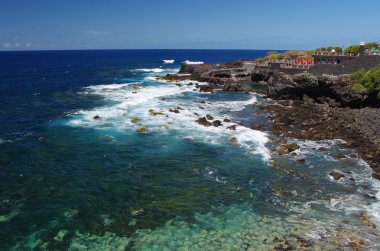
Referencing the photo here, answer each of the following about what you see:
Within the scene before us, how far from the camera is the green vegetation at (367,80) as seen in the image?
52781 mm

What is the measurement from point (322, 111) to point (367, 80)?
27.2 feet

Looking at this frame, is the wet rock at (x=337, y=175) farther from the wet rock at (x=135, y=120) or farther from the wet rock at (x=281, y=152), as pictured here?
the wet rock at (x=135, y=120)

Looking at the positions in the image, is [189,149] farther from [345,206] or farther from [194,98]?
[194,98]

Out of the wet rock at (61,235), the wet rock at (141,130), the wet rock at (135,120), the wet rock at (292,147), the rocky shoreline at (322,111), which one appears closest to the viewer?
the wet rock at (61,235)

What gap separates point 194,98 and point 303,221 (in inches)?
1969

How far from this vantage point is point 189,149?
4044 cm

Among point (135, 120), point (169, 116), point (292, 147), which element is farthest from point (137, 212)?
point (169, 116)

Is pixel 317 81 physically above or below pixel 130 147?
above

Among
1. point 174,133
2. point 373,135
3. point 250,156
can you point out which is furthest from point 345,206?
point 174,133

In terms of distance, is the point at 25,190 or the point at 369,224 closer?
the point at 369,224

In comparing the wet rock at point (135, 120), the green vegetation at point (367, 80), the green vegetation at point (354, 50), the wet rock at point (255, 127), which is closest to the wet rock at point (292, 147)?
the wet rock at point (255, 127)

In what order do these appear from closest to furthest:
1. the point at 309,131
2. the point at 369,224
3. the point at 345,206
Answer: the point at 369,224, the point at 345,206, the point at 309,131

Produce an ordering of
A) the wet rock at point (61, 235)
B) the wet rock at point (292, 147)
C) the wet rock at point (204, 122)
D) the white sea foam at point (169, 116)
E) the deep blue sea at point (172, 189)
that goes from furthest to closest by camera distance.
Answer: the wet rock at point (204, 122) < the white sea foam at point (169, 116) < the wet rock at point (292, 147) < the deep blue sea at point (172, 189) < the wet rock at point (61, 235)

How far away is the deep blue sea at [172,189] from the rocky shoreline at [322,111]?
6.98 ft
